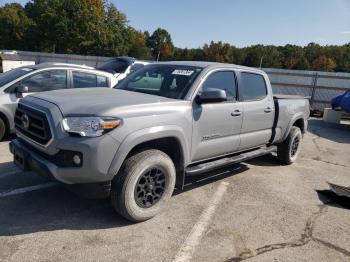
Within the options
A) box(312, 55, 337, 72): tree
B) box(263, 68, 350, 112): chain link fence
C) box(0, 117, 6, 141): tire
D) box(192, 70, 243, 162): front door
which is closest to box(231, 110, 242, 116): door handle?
box(192, 70, 243, 162): front door

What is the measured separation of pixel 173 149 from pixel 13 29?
2869 inches

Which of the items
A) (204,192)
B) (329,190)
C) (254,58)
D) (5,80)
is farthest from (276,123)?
(254,58)

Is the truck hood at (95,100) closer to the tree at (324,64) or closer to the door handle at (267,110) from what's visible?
the door handle at (267,110)

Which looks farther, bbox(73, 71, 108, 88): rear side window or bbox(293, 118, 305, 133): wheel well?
bbox(73, 71, 108, 88): rear side window

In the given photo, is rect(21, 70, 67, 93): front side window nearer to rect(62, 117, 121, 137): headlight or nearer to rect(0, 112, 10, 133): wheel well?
rect(0, 112, 10, 133): wheel well

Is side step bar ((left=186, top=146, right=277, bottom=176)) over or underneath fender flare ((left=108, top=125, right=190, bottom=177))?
underneath

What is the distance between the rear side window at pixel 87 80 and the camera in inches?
306

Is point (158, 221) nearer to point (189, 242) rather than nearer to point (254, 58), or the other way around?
point (189, 242)

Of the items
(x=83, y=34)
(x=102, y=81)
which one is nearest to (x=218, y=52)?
(x=83, y=34)

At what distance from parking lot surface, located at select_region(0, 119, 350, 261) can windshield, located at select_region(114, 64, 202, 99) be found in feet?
4.80

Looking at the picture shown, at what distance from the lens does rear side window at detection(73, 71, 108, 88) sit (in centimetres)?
776

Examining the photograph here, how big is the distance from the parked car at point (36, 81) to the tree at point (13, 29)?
216ft

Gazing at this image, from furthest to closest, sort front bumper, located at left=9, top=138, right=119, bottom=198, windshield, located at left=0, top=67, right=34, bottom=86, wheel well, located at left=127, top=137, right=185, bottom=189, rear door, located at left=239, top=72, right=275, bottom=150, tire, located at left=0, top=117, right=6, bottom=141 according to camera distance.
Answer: windshield, located at left=0, top=67, right=34, bottom=86, tire, located at left=0, top=117, right=6, bottom=141, rear door, located at left=239, top=72, right=275, bottom=150, wheel well, located at left=127, top=137, right=185, bottom=189, front bumper, located at left=9, top=138, right=119, bottom=198

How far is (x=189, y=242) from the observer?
147 inches
